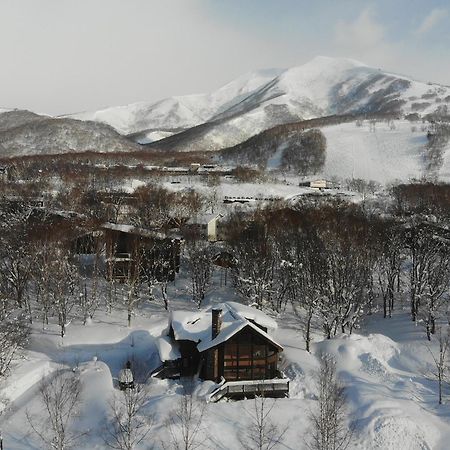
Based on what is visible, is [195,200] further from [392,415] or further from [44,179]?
[392,415]

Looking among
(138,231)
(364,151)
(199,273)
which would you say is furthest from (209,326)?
(364,151)

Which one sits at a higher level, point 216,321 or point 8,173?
point 8,173

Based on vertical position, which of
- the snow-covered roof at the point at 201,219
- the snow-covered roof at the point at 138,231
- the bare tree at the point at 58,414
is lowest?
the bare tree at the point at 58,414

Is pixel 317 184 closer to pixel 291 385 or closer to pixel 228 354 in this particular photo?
pixel 291 385

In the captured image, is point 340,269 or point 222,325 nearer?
point 222,325

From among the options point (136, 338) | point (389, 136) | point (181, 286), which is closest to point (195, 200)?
point (181, 286)

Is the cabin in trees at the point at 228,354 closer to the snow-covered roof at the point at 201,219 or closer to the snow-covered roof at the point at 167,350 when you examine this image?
the snow-covered roof at the point at 167,350

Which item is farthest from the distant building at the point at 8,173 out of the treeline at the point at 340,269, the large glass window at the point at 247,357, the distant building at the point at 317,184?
the large glass window at the point at 247,357
